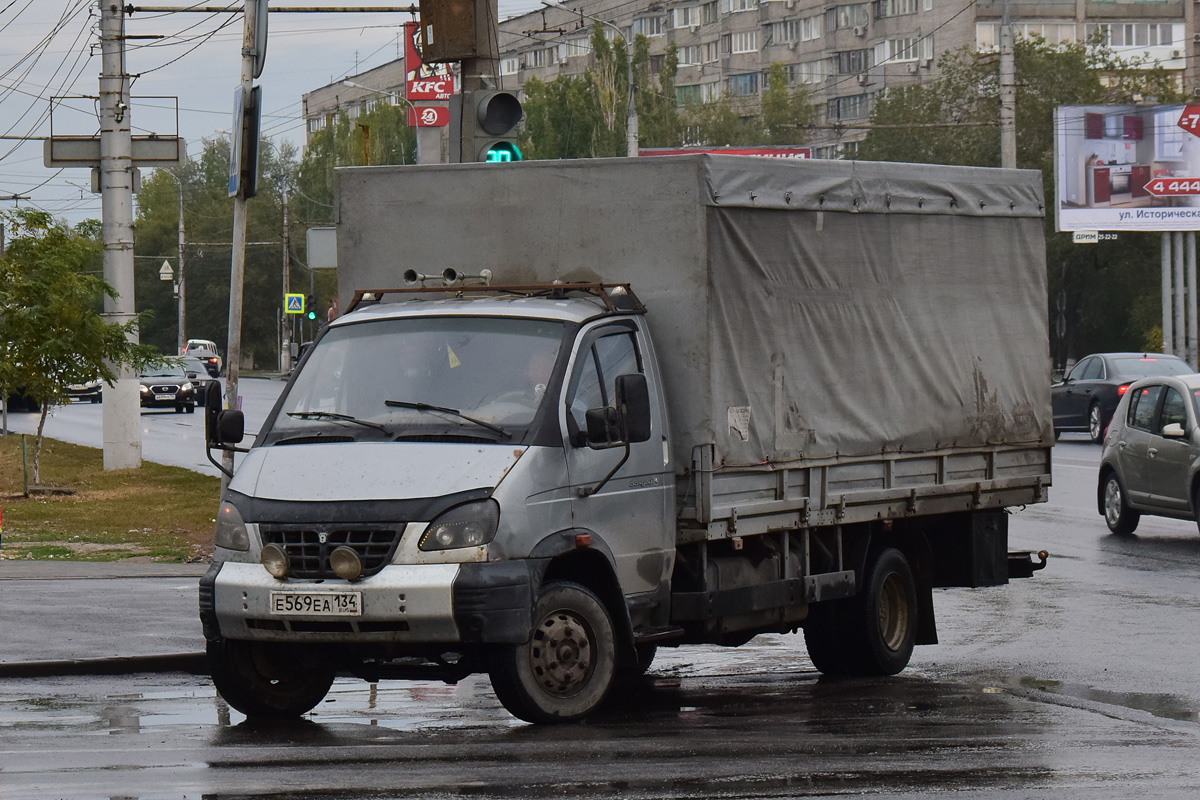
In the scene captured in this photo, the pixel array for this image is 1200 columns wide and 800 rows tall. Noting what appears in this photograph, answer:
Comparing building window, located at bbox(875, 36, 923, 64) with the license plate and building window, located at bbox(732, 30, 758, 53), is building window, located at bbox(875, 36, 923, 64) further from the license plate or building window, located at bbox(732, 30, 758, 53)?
the license plate

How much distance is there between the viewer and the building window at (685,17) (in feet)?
340

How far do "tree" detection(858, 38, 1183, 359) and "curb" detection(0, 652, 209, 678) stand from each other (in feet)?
195

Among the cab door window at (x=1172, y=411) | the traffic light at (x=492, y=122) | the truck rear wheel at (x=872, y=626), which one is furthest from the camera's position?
the cab door window at (x=1172, y=411)

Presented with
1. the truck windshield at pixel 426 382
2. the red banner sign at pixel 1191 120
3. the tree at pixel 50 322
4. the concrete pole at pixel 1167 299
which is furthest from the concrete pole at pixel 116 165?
the red banner sign at pixel 1191 120

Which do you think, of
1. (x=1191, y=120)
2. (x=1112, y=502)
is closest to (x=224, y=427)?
(x=1112, y=502)

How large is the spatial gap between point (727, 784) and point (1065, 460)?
23.8 metres

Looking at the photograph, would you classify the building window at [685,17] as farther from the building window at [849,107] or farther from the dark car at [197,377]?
the dark car at [197,377]

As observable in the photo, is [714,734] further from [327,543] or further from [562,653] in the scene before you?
[327,543]

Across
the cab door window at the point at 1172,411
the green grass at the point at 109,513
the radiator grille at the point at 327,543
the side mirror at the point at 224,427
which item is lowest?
the green grass at the point at 109,513

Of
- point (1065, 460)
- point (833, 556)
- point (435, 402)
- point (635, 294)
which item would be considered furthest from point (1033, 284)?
point (1065, 460)

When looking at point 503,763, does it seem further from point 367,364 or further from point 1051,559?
point 1051,559

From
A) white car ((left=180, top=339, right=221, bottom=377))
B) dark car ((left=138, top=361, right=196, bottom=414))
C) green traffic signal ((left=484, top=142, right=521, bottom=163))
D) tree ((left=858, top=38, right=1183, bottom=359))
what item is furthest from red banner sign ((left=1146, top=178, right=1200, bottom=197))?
green traffic signal ((left=484, top=142, right=521, bottom=163))

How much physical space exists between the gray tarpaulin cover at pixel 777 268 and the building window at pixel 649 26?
95.2 m

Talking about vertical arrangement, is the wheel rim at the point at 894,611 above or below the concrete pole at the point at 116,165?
below
